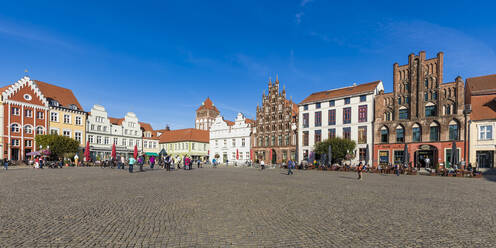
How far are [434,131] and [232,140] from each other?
39.0 metres

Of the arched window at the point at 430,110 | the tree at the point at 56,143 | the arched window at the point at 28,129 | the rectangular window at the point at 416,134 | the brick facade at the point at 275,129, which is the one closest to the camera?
the arched window at the point at 430,110

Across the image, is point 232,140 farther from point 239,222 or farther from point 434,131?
point 239,222

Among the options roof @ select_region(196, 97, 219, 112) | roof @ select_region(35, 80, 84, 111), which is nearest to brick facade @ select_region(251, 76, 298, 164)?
roof @ select_region(35, 80, 84, 111)

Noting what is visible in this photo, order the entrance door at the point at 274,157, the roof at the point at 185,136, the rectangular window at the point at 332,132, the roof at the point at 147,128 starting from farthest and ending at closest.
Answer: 1. the roof at the point at 147,128
2. the roof at the point at 185,136
3. the entrance door at the point at 274,157
4. the rectangular window at the point at 332,132

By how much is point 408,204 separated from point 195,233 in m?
8.32

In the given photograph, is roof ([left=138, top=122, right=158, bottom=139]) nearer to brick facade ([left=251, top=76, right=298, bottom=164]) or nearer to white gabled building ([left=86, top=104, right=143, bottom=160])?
white gabled building ([left=86, top=104, right=143, bottom=160])

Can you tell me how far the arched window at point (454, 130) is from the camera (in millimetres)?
35875

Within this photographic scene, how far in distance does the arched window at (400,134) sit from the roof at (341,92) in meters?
7.15

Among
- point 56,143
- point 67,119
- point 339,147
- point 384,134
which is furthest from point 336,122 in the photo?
point 67,119

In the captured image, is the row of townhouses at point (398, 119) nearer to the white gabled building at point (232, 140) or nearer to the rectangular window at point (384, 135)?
the rectangular window at point (384, 135)

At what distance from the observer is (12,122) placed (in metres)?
44.2

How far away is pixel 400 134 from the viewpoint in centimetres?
4088

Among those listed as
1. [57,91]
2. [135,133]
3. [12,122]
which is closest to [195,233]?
[12,122]

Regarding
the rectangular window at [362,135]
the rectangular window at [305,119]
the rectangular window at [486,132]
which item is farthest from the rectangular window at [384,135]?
the rectangular window at [305,119]
